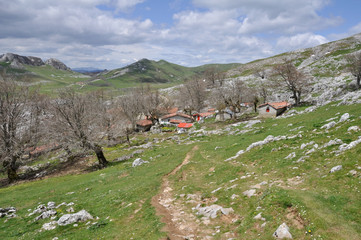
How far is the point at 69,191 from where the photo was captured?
28734mm

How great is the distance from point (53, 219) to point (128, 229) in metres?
8.64

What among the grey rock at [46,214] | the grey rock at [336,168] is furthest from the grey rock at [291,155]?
the grey rock at [46,214]

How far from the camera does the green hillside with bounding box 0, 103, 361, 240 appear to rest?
11258 millimetres

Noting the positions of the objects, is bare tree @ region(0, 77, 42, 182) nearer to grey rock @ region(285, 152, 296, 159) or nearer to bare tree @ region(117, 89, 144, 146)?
bare tree @ region(117, 89, 144, 146)

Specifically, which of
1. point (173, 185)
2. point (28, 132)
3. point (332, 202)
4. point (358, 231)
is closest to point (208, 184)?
point (173, 185)

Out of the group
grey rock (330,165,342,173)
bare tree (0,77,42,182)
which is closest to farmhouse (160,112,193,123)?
bare tree (0,77,42,182)

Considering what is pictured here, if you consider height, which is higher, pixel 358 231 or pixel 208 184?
pixel 358 231

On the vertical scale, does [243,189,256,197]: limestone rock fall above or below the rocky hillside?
below

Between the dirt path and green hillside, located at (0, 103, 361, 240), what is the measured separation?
131 mm

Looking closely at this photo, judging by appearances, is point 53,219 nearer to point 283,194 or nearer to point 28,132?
point 283,194

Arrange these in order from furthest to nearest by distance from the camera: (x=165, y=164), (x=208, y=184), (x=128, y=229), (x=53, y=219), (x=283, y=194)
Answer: (x=165, y=164), (x=208, y=184), (x=53, y=219), (x=128, y=229), (x=283, y=194)

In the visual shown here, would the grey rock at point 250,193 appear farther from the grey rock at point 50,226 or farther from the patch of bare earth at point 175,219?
the grey rock at point 50,226

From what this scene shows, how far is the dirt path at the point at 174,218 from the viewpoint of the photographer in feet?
44.3

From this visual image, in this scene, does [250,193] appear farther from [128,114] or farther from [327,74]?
[327,74]
